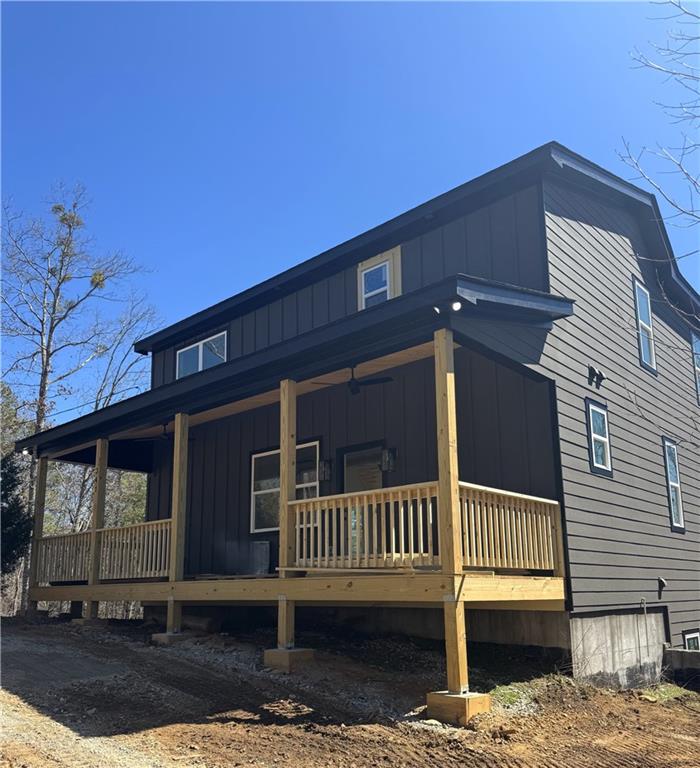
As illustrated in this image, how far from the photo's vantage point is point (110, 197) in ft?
77.9

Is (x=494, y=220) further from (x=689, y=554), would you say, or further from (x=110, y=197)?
(x=110, y=197)

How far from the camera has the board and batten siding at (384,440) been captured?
9.80 m

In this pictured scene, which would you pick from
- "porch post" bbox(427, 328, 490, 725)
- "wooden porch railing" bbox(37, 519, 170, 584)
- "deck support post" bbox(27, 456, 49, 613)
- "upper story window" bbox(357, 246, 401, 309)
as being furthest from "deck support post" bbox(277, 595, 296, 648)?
"deck support post" bbox(27, 456, 49, 613)

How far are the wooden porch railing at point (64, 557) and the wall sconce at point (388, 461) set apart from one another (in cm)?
536

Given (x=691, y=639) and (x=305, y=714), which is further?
(x=691, y=639)

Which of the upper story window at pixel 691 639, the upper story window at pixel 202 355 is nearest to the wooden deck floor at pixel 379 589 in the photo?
the upper story window at pixel 691 639

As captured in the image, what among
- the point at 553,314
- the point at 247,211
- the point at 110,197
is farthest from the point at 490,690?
the point at 110,197

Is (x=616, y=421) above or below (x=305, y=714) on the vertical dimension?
above

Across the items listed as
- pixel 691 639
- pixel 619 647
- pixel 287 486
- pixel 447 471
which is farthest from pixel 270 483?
pixel 691 639

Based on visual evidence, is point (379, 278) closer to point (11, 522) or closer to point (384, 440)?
point (384, 440)

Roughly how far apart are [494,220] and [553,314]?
211cm

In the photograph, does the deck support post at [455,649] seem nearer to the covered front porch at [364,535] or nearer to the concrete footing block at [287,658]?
the covered front porch at [364,535]

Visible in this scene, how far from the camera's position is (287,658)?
8500 millimetres

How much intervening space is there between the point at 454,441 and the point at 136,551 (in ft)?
20.7
